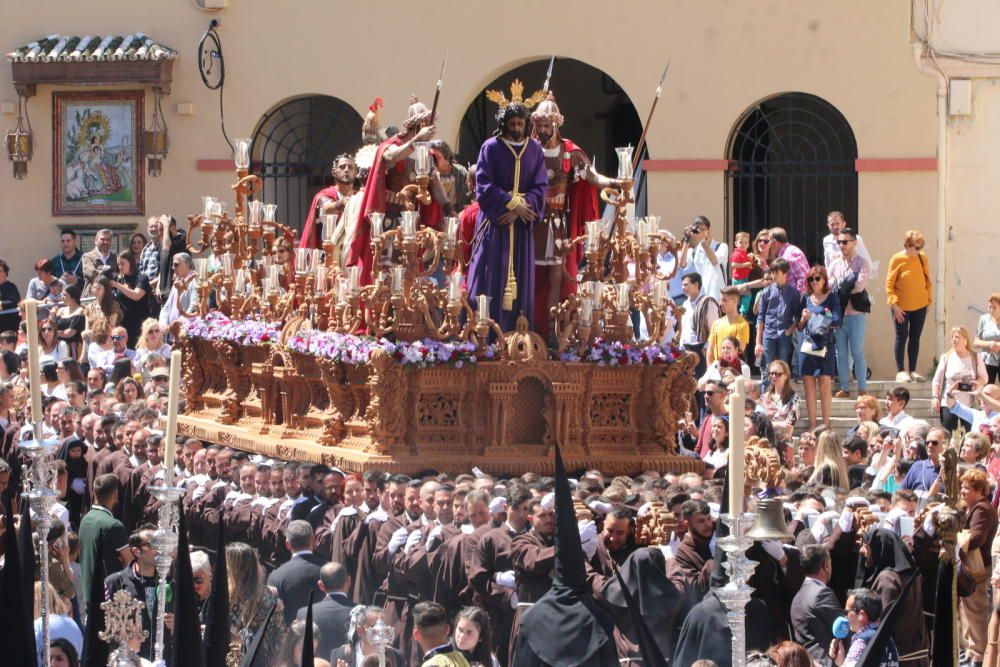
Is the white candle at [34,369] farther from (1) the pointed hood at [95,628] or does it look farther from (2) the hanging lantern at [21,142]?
(2) the hanging lantern at [21,142]

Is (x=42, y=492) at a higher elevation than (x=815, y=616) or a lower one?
higher

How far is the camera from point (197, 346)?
17016 millimetres

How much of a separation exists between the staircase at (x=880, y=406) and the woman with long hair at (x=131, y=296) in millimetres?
6498

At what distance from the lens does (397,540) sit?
10797 mm

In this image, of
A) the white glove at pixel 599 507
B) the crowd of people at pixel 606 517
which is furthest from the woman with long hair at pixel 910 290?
the white glove at pixel 599 507

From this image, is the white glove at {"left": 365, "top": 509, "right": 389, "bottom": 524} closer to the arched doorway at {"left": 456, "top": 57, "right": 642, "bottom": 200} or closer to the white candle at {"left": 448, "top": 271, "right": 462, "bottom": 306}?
the white candle at {"left": 448, "top": 271, "right": 462, "bottom": 306}

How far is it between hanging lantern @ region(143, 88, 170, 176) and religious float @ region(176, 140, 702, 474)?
836cm

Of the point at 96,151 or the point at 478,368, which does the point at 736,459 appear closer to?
the point at 478,368

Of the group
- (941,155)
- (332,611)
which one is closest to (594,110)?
(941,155)

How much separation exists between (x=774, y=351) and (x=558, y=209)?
2.95 metres

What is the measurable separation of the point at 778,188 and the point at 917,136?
1640 millimetres

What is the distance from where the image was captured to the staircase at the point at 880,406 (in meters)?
16.3

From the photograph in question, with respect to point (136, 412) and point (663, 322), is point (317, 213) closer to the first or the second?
point (136, 412)

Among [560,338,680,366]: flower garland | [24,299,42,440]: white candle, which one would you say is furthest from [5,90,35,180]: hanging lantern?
[24,299,42,440]: white candle
